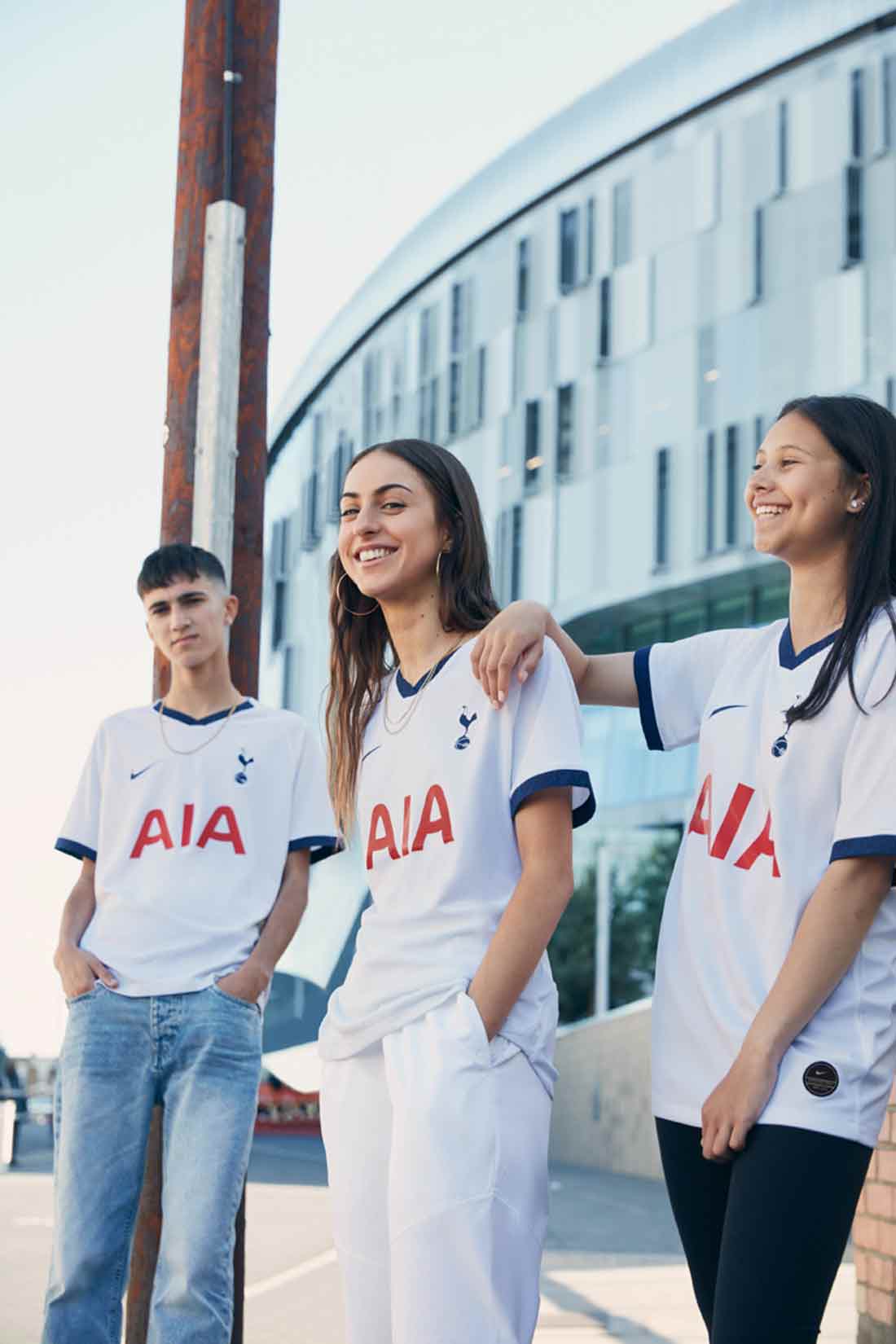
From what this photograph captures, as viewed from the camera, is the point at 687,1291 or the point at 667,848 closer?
the point at 687,1291

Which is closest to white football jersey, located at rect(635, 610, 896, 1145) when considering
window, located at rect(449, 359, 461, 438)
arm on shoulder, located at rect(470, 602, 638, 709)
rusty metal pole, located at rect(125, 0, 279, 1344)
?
arm on shoulder, located at rect(470, 602, 638, 709)

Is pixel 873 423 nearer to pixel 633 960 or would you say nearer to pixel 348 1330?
pixel 348 1330

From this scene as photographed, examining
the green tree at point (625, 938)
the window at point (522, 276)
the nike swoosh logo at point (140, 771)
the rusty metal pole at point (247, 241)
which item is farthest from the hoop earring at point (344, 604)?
the window at point (522, 276)

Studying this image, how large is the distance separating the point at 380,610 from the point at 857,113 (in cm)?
3154

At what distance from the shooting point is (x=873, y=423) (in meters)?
2.78

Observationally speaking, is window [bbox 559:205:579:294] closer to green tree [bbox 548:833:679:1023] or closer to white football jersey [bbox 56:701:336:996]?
green tree [bbox 548:833:679:1023]

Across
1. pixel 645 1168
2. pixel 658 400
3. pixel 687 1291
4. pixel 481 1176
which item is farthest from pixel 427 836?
pixel 658 400

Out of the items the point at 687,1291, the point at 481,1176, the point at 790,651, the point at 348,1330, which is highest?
the point at 790,651

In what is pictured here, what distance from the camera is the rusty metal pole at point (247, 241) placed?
4777mm

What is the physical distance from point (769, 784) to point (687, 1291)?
21.1 ft

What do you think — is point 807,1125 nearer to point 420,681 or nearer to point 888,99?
point 420,681

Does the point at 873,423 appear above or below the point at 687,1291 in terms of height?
above

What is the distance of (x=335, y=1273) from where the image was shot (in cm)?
862

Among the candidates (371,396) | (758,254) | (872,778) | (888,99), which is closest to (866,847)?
(872,778)
